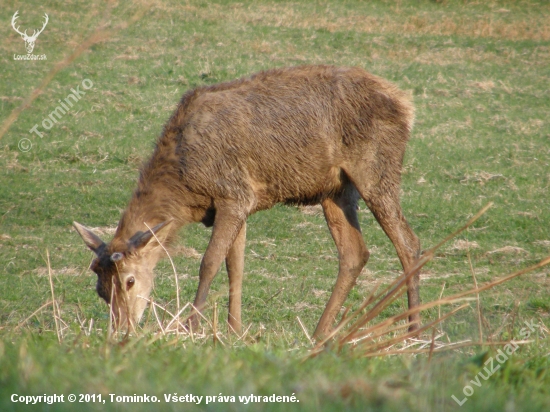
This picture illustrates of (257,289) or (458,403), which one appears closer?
(458,403)

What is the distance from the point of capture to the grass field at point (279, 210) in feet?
8.98

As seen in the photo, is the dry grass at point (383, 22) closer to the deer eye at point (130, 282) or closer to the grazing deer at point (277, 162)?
the grazing deer at point (277, 162)

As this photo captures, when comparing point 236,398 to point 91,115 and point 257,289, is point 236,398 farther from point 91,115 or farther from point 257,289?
point 91,115

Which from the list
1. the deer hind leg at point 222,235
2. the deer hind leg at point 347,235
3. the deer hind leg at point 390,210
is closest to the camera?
the deer hind leg at point 222,235

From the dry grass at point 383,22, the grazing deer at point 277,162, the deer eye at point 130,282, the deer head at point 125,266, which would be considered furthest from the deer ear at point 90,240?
the dry grass at point 383,22

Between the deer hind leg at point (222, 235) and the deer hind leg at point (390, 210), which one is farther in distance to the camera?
the deer hind leg at point (390, 210)

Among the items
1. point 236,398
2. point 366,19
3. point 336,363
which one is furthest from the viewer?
point 366,19

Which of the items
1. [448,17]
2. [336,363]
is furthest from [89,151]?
[448,17]

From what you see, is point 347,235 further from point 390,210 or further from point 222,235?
point 222,235

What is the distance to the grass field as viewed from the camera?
8.98 feet

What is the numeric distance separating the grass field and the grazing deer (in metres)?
0.53

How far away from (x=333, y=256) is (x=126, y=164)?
4.58m

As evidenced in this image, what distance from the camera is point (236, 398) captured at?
2387 millimetres

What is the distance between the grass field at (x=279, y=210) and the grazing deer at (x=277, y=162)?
53 centimetres
